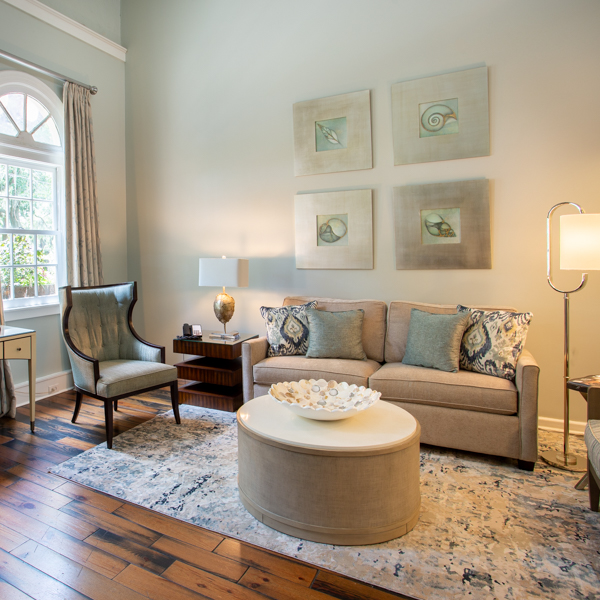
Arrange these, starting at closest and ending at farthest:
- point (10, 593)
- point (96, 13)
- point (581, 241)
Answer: point (10, 593) → point (581, 241) → point (96, 13)

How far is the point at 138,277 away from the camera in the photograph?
189 inches

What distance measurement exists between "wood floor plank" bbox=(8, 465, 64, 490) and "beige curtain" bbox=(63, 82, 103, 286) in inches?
78.7

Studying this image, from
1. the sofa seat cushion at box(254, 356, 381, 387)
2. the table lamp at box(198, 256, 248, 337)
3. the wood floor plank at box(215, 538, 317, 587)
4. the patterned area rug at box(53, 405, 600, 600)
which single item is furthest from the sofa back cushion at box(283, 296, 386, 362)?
the wood floor plank at box(215, 538, 317, 587)

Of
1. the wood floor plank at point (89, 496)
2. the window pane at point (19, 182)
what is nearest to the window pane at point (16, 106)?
the window pane at point (19, 182)

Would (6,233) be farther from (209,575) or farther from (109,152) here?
(209,575)

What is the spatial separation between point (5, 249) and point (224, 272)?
1.96 metres

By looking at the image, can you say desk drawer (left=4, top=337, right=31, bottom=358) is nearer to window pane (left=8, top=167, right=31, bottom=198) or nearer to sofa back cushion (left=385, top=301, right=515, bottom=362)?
window pane (left=8, top=167, right=31, bottom=198)

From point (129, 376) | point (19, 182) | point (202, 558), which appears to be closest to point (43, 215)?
point (19, 182)

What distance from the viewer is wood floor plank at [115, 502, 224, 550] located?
1.91m

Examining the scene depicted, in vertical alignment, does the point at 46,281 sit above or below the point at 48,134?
below

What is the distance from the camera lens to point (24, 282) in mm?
3912

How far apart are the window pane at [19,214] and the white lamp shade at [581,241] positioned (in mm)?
4339

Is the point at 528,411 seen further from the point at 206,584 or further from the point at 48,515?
the point at 48,515

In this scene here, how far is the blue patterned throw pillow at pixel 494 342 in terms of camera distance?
2.75 metres
